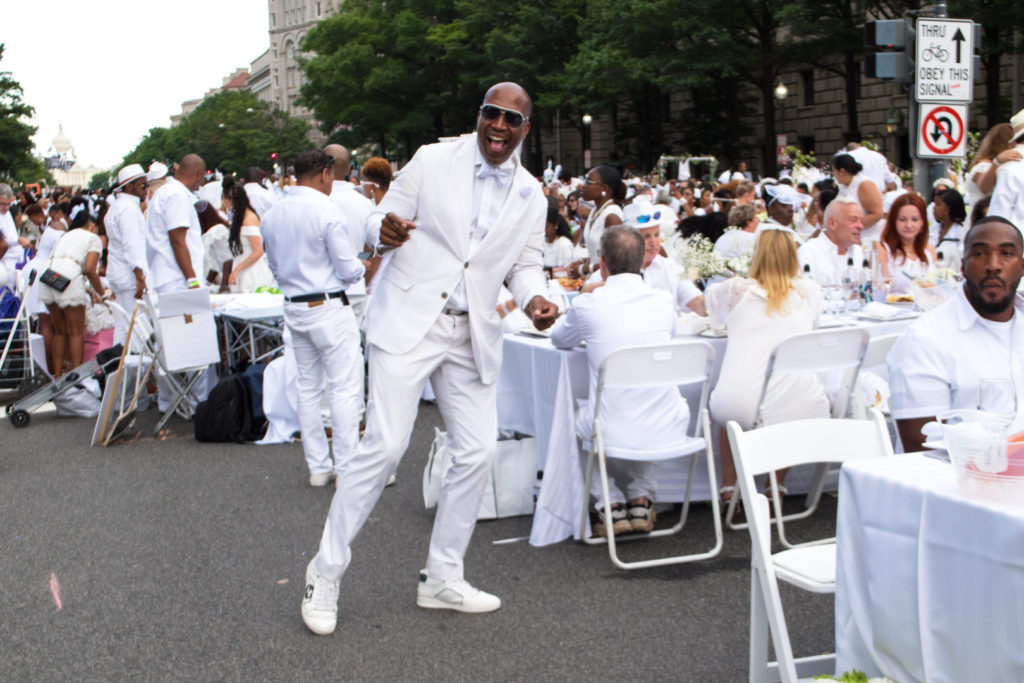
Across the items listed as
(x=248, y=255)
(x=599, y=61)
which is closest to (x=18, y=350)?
(x=248, y=255)

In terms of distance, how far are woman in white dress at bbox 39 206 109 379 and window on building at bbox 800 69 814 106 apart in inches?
1523

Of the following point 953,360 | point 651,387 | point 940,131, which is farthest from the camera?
point 940,131

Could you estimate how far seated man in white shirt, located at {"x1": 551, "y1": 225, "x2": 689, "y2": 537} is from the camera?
221 inches

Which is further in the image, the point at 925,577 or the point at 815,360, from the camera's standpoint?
the point at 815,360

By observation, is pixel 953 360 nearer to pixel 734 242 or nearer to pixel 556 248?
pixel 734 242

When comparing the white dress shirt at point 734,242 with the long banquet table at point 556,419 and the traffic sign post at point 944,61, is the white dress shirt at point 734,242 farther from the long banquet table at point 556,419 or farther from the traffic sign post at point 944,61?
the long banquet table at point 556,419

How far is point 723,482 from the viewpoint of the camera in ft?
20.9

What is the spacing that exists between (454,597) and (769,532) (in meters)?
1.66

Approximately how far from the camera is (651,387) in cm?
559

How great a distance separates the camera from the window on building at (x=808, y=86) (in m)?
45.6

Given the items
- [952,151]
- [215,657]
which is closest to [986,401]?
[215,657]

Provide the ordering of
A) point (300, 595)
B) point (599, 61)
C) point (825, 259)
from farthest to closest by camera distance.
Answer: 1. point (599, 61)
2. point (825, 259)
3. point (300, 595)

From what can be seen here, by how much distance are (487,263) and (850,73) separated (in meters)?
36.9

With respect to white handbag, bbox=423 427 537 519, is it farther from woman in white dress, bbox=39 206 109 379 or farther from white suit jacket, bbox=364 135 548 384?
woman in white dress, bbox=39 206 109 379
